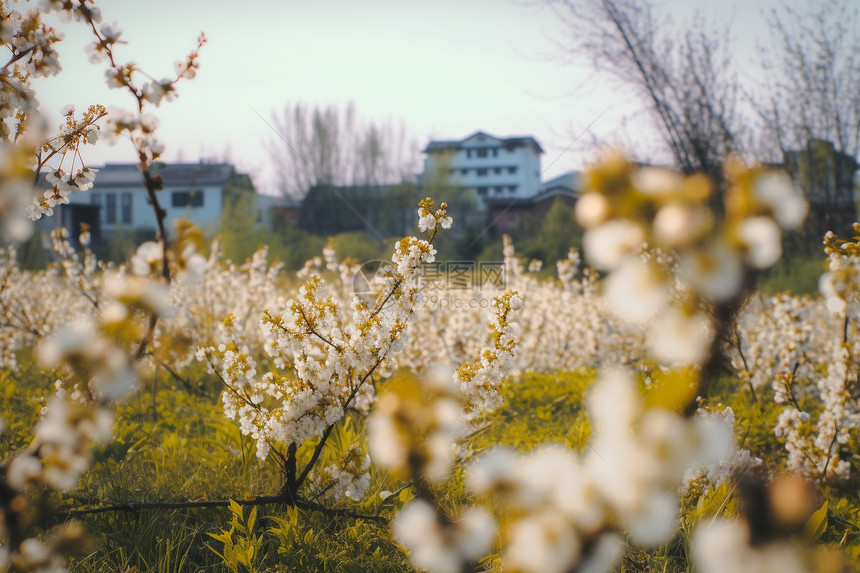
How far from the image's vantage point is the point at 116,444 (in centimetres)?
297

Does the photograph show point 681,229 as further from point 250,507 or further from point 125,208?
point 125,208

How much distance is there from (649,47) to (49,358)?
7.24 meters

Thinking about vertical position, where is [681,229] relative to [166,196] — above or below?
below

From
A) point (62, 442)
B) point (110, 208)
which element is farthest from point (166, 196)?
point (62, 442)

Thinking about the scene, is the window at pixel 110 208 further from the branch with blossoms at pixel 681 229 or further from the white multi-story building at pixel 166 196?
the branch with blossoms at pixel 681 229

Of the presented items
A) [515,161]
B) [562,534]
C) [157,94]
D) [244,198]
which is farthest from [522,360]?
[515,161]

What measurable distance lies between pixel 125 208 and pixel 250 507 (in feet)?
133

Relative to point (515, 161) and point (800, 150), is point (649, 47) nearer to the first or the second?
point (800, 150)

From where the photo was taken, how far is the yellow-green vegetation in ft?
7.10

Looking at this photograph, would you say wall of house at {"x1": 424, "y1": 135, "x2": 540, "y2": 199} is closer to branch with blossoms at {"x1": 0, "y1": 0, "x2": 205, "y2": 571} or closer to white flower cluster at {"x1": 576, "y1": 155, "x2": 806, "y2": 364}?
branch with blossoms at {"x1": 0, "y1": 0, "x2": 205, "y2": 571}

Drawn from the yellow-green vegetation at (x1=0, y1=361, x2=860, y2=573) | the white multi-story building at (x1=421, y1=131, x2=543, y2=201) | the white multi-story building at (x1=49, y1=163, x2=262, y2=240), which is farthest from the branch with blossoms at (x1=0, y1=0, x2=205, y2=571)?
the white multi-story building at (x1=421, y1=131, x2=543, y2=201)

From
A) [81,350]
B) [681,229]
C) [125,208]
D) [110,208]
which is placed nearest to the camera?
[681,229]

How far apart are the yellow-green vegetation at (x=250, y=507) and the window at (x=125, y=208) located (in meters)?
38.0

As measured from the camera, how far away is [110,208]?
3772 centimetres
